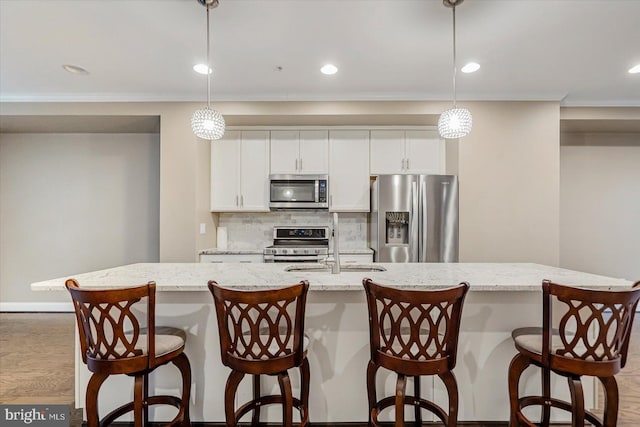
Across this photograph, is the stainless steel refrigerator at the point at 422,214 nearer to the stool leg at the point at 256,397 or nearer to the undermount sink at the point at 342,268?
the undermount sink at the point at 342,268

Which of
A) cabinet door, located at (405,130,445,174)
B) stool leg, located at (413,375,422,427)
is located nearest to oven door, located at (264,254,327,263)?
cabinet door, located at (405,130,445,174)

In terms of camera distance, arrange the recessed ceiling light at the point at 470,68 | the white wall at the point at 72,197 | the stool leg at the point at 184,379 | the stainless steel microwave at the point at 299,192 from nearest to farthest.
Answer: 1. the stool leg at the point at 184,379
2. the recessed ceiling light at the point at 470,68
3. the stainless steel microwave at the point at 299,192
4. the white wall at the point at 72,197

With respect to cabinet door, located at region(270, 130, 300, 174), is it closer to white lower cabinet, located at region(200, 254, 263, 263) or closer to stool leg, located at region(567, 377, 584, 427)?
white lower cabinet, located at region(200, 254, 263, 263)

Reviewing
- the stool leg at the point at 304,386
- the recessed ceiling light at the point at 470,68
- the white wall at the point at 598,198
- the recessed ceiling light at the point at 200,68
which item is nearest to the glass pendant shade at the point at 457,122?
the recessed ceiling light at the point at 470,68

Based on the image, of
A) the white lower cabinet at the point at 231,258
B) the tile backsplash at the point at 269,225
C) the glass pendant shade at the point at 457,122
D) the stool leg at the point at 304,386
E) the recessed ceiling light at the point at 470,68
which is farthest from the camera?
the tile backsplash at the point at 269,225

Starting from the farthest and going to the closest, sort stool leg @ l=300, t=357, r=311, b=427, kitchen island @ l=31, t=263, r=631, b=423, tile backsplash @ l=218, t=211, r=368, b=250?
tile backsplash @ l=218, t=211, r=368, b=250 → kitchen island @ l=31, t=263, r=631, b=423 → stool leg @ l=300, t=357, r=311, b=427

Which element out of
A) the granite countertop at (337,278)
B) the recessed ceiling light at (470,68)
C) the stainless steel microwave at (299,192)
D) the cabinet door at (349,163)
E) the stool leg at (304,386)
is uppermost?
the recessed ceiling light at (470,68)

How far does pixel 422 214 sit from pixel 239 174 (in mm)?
2239

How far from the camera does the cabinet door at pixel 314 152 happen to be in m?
3.92

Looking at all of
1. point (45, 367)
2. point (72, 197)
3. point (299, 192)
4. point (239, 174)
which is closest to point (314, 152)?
point (299, 192)

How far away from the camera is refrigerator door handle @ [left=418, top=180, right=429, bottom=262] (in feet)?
11.4

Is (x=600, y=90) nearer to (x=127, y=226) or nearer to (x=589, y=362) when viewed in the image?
(x=589, y=362)

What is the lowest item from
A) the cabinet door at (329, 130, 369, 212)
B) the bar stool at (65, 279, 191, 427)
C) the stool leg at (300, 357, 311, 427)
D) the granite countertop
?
the stool leg at (300, 357, 311, 427)

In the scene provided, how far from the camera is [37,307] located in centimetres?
428
